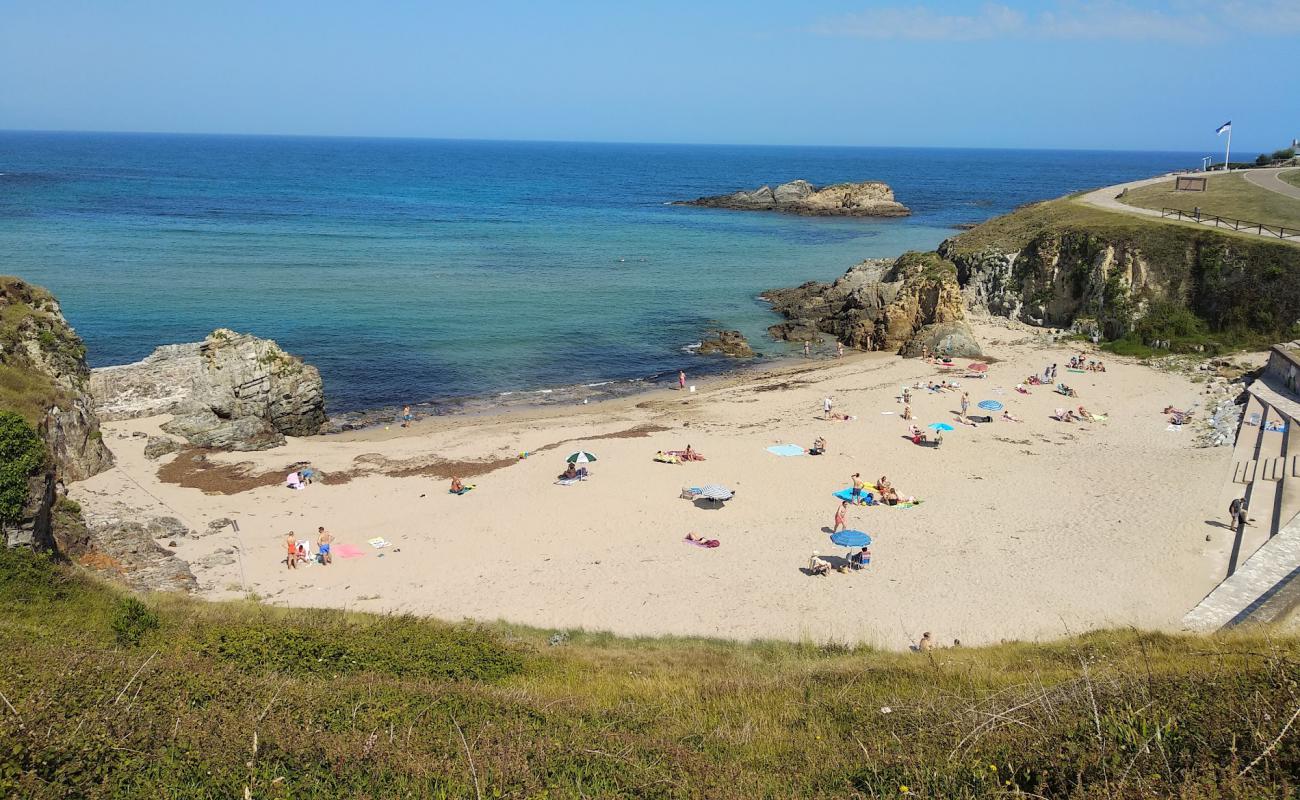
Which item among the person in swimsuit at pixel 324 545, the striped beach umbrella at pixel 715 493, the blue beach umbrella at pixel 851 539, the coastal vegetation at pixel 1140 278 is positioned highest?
the coastal vegetation at pixel 1140 278

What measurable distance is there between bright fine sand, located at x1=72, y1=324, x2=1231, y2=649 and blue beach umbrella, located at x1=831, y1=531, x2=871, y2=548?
0.62m

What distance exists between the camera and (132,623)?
12469 mm

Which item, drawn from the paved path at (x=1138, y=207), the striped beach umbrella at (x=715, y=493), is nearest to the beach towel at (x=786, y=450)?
the striped beach umbrella at (x=715, y=493)

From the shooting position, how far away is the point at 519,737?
894 cm

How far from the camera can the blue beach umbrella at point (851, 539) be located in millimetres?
19094

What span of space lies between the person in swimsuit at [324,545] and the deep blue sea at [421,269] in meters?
13.4

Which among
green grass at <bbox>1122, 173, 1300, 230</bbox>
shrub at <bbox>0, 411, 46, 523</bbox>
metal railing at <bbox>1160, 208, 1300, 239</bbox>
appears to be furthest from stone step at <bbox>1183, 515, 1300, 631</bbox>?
green grass at <bbox>1122, 173, 1300, 230</bbox>

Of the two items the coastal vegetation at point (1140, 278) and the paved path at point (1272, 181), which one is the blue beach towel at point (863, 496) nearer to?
the coastal vegetation at point (1140, 278)

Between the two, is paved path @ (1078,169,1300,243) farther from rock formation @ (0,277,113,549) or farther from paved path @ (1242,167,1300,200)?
rock formation @ (0,277,113,549)

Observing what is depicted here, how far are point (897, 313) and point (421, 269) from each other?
33761 mm

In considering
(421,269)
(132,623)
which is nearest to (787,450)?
(132,623)

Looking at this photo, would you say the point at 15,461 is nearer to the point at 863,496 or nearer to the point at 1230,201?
the point at 863,496

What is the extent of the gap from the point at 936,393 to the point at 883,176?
158 m

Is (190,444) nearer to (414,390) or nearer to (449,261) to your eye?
(414,390)
